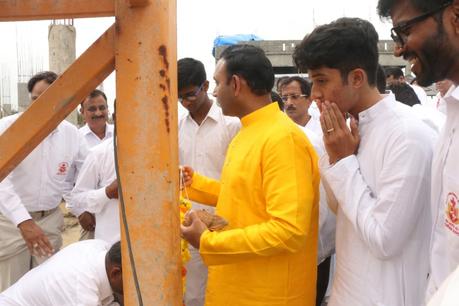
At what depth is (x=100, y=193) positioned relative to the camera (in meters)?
3.21

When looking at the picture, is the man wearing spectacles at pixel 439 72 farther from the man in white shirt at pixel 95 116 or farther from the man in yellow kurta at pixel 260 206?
the man in white shirt at pixel 95 116

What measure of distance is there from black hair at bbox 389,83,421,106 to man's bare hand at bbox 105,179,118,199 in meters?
3.31

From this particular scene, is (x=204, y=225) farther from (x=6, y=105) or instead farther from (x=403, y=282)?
(x=6, y=105)

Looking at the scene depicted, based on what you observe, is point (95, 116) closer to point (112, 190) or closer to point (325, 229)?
point (112, 190)

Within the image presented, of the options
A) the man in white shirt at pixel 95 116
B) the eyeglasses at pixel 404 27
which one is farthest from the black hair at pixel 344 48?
the man in white shirt at pixel 95 116

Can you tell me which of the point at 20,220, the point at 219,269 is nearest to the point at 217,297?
the point at 219,269

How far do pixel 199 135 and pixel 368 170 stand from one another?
1.60m

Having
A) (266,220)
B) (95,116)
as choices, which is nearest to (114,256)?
(266,220)

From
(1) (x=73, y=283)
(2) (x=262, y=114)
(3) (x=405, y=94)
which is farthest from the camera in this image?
(3) (x=405, y=94)

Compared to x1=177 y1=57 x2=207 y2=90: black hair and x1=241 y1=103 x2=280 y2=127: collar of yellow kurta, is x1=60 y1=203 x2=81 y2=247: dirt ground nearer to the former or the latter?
x1=177 y1=57 x2=207 y2=90: black hair

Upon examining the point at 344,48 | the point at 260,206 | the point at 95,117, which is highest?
the point at 344,48

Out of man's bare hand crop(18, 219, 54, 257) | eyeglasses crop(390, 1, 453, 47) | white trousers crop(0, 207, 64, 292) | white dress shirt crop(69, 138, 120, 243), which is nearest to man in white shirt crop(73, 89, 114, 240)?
white trousers crop(0, 207, 64, 292)

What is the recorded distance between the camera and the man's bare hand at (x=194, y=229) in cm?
199

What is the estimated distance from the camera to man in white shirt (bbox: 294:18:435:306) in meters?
1.65
